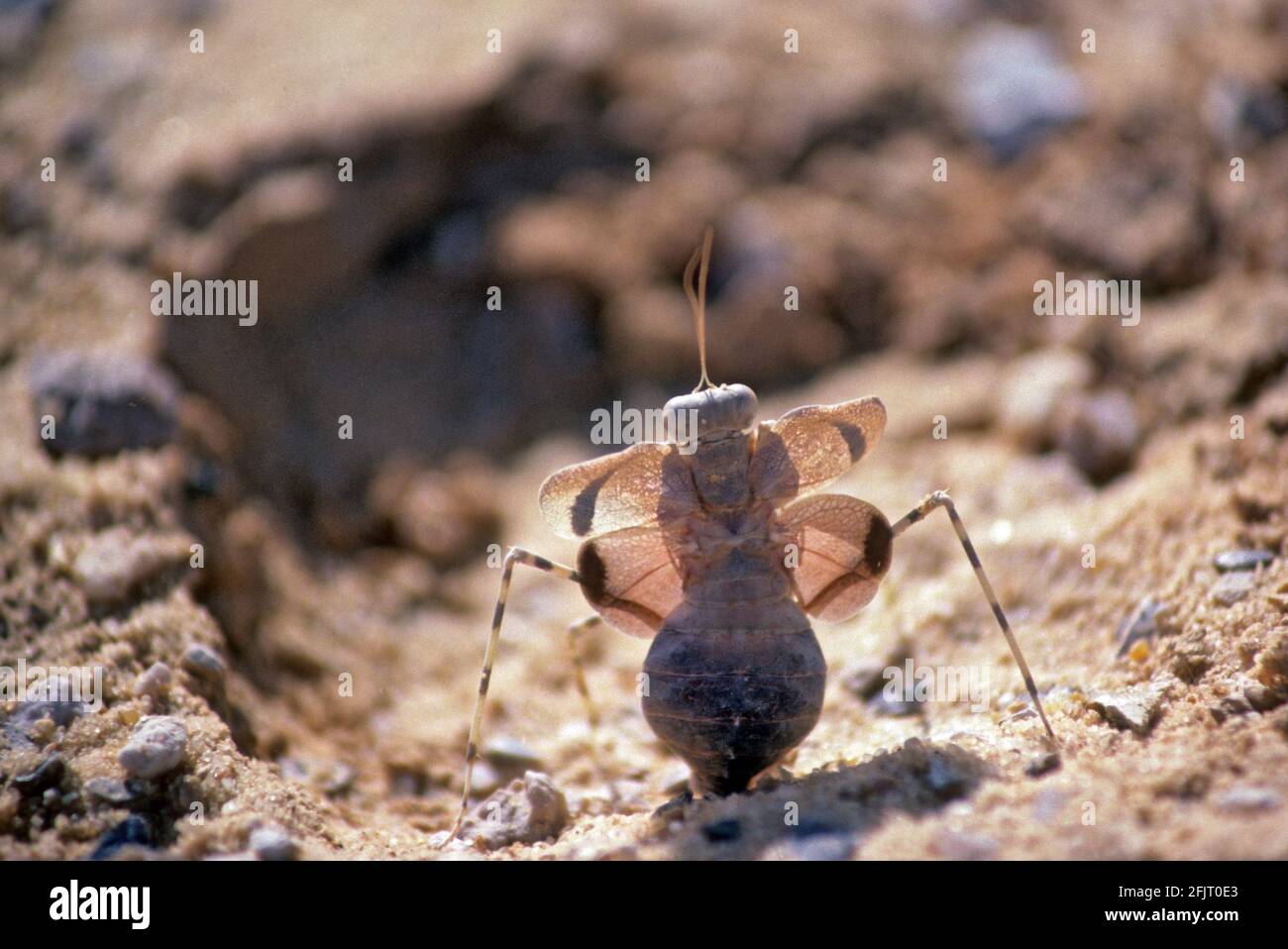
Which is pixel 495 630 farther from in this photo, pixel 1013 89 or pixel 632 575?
pixel 1013 89

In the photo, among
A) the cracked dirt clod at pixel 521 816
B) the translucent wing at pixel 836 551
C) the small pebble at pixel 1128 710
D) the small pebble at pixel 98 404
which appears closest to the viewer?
the small pebble at pixel 1128 710

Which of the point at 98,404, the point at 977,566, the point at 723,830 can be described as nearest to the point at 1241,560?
the point at 977,566

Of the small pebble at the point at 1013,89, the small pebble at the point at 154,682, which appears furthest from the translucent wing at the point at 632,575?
the small pebble at the point at 1013,89

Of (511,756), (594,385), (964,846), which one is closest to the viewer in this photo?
(964,846)

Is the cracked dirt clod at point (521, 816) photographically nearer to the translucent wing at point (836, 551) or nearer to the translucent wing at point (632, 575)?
the translucent wing at point (632, 575)

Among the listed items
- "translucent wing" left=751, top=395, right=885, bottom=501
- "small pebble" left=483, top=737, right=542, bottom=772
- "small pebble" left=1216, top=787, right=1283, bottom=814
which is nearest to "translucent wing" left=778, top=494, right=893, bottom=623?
"translucent wing" left=751, top=395, right=885, bottom=501

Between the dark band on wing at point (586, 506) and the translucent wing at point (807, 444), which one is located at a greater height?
the translucent wing at point (807, 444)
